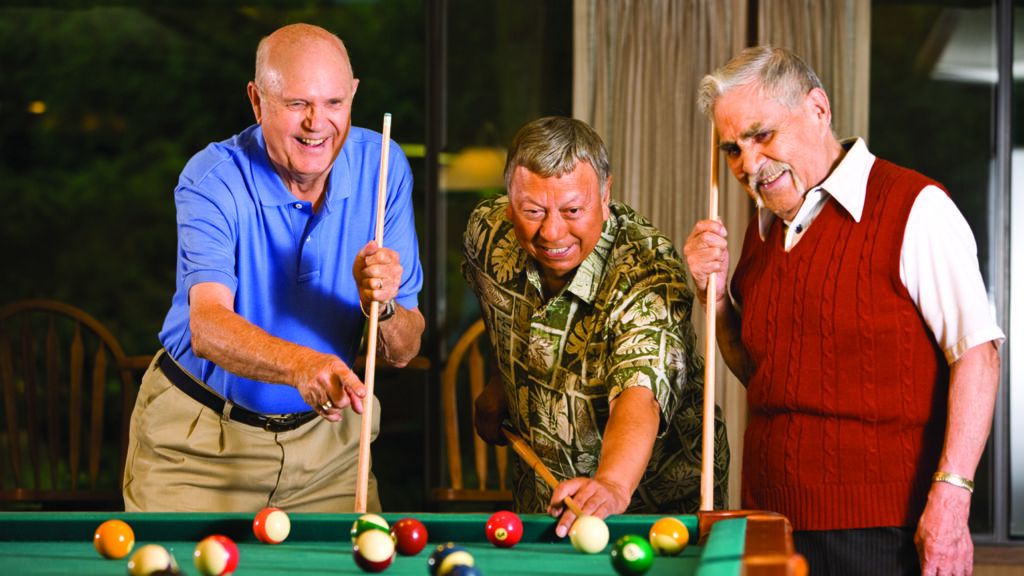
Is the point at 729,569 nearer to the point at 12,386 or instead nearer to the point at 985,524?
the point at 985,524

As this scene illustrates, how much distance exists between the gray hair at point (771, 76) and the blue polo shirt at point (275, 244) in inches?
32.6

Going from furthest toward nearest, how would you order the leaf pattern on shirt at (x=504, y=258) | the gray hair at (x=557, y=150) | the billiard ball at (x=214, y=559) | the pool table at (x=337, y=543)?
the leaf pattern on shirt at (x=504, y=258) < the gray hair at (x=557, y=150) < the pool table at (x=337, y=543) < the billiard ball at (x=214, y=559)

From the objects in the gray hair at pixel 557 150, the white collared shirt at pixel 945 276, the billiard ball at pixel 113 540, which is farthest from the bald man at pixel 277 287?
the white collared shirt at pixel 945 276

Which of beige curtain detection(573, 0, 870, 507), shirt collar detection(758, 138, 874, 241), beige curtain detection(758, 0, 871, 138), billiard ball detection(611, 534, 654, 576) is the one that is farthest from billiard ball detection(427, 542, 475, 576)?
beige curtain detection(758, 0, 871, 138)

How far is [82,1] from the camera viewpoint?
20.2ft

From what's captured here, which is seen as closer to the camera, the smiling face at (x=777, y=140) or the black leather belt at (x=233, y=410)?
the smiling face at (x=777, y=140)

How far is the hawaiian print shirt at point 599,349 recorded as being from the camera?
2303mm

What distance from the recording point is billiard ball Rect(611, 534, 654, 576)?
5.32 feet

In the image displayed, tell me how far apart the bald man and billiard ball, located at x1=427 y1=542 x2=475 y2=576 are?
2.65 ft

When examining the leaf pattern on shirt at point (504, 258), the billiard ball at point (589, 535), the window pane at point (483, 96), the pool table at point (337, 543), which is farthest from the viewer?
the window pane at point (483, 96)

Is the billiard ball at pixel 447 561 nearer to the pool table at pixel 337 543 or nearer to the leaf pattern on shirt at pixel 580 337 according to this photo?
the pool table at pixel 337 543

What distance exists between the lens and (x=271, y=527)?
189 cm

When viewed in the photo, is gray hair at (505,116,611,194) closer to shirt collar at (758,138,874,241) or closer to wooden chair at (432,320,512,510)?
shirt collar at (758,138,874,241)

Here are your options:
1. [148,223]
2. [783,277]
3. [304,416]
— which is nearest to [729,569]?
[783,277]
